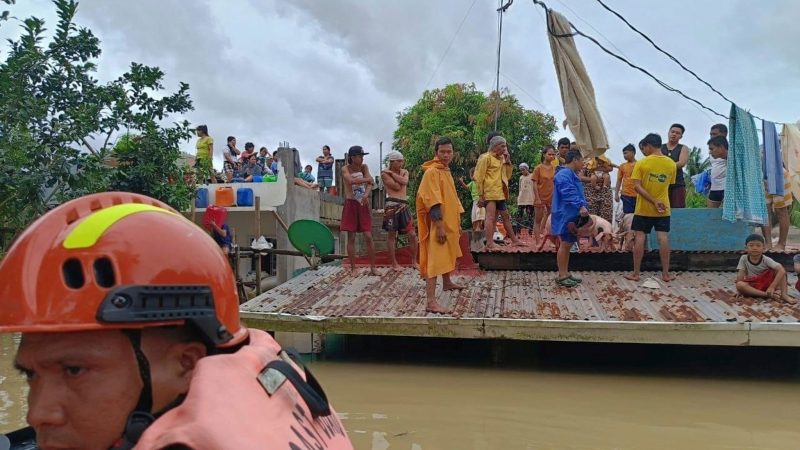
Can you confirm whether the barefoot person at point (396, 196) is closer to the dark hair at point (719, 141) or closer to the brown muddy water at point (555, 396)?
the brown muddy water at point (555, 396)

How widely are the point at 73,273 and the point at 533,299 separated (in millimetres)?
5651

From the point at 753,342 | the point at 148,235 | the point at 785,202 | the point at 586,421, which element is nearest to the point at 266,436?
the point at 148,235

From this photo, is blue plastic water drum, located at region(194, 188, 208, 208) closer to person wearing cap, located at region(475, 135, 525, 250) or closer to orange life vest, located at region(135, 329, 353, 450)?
person wearing cap, located at region(475, 135, 525, 250)

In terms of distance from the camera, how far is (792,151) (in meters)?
7.96

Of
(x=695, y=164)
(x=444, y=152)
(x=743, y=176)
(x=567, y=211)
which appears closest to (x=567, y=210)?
(x=567, y=211)

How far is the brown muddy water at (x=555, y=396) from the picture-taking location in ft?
13.5

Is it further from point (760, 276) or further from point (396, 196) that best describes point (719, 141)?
point (396, 196)

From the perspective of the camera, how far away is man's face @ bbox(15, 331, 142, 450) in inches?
43.1

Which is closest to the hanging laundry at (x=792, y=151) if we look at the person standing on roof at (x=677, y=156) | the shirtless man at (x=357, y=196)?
the person standing on roof at (x=677, y=156)

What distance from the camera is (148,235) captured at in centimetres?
116

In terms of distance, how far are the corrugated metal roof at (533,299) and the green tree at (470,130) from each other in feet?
46.2

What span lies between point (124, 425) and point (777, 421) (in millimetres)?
4696

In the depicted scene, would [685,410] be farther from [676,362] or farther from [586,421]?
[676,362]

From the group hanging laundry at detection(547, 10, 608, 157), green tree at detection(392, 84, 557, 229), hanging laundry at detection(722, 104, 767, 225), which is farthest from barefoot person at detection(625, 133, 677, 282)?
green tree at detection(392, 84, 557, 229)
